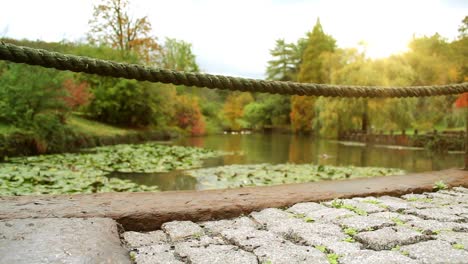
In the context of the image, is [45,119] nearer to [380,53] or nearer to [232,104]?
[380,53]

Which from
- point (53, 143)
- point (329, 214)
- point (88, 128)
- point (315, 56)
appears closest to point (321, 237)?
point (329, 214)

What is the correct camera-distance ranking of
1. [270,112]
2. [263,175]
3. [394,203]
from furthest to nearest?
[270,112] → [263,175] → [394,203]

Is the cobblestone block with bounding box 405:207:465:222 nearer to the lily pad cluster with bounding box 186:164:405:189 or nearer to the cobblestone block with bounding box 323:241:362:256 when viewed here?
the cobblestone block with bounding box 323:241:362:256

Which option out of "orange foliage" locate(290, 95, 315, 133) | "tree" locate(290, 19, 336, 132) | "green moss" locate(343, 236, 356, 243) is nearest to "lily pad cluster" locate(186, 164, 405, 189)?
"green moss" locate(343, 236, 356, 243)

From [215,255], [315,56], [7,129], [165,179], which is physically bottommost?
[165,179]

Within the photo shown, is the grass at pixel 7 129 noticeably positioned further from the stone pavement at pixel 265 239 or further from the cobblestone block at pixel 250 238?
the cobblestone block at pixel 250 238

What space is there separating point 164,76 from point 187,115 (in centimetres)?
2370

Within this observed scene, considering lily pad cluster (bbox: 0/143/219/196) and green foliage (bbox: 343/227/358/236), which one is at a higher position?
green foliage (bbox: 343/227/358/236)

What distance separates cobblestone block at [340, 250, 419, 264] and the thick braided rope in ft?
3.60

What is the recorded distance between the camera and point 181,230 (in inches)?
69.4

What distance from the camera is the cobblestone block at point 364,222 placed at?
1708mm

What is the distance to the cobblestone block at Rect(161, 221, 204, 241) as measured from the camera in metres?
1.69

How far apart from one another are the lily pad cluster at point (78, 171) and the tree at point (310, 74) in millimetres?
20952

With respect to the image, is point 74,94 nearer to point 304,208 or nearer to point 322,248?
point 304,208
